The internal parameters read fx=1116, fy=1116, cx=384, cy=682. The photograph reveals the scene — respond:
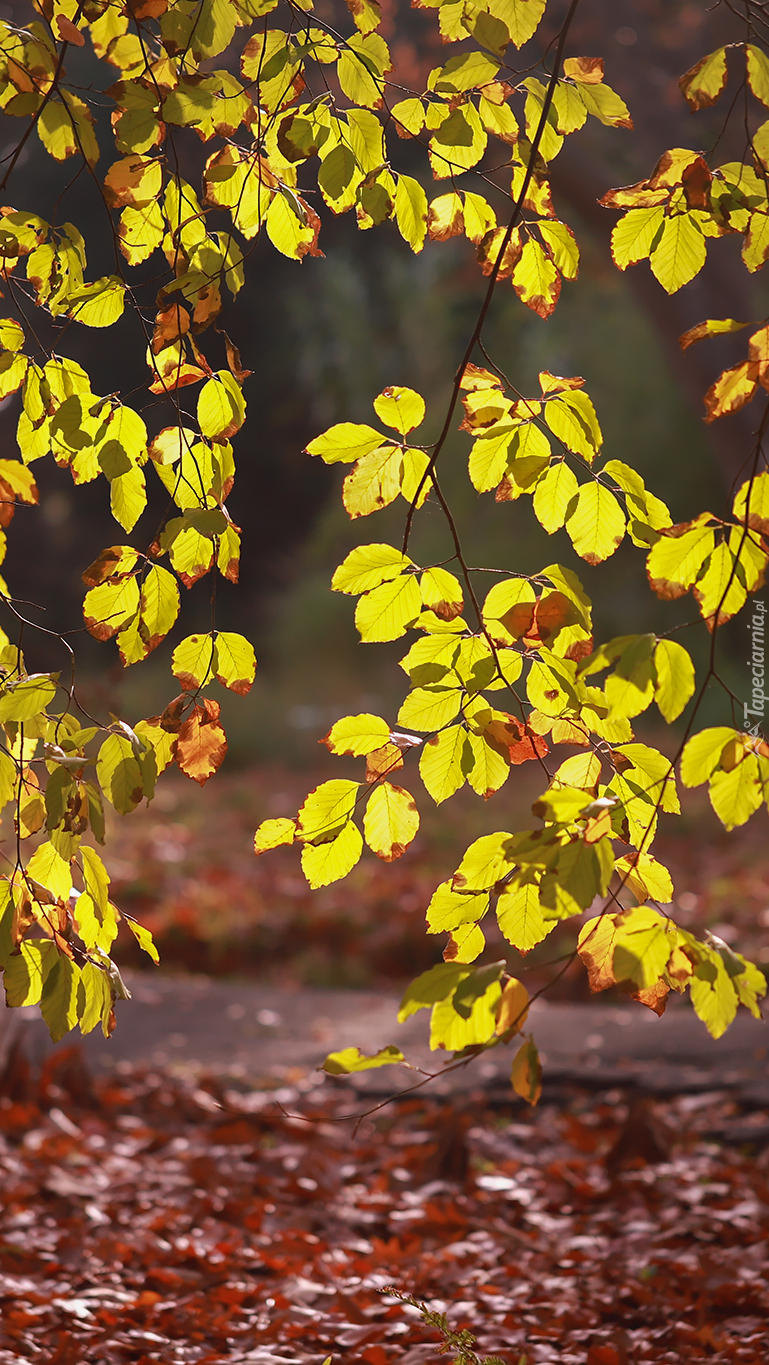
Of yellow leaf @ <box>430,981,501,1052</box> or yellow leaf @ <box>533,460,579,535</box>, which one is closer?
yellow leaf @ <box>430,981,501,1052</box>

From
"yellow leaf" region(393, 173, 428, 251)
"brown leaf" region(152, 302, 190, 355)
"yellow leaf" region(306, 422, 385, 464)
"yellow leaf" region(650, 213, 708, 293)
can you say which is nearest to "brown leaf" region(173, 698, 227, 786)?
"yellow leaf" region(306, 422, 385, 464)

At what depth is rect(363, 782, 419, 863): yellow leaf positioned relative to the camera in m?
1.52

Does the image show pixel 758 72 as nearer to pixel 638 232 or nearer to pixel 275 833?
pixel 638 232

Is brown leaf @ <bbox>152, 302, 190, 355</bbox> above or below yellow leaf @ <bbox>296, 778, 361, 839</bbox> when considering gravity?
above

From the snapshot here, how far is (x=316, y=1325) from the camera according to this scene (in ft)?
7.82

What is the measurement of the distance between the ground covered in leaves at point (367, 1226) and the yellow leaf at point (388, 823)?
0.52 meters

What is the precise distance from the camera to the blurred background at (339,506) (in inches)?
282

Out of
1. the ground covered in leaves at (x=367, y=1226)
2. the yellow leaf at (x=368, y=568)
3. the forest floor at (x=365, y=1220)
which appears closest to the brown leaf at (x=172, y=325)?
the yellow leaf at (x=368, y=568)

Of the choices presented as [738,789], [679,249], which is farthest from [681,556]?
[679,249]

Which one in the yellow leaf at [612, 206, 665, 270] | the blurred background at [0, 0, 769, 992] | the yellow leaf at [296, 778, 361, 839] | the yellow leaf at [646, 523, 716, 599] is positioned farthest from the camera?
the blurred background at [0, 0, 769, 992]

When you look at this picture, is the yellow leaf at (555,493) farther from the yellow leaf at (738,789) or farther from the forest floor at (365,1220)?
the forest floor at (365,1220)

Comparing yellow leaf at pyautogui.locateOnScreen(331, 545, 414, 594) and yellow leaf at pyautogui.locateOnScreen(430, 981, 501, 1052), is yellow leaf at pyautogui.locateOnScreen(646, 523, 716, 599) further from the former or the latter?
yellow leaf at pyautogui.locateOnScreen(430, 981, 501, 1052)

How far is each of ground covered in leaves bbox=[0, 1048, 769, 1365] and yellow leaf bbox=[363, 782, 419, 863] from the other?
0.52m

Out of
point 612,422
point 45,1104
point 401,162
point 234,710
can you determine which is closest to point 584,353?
point 612,422
